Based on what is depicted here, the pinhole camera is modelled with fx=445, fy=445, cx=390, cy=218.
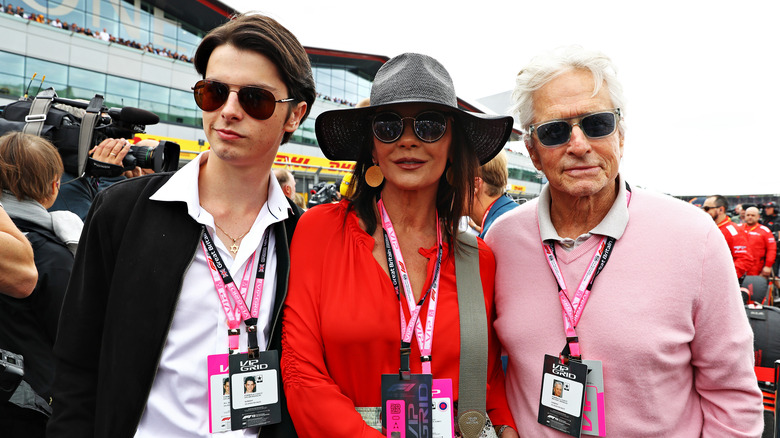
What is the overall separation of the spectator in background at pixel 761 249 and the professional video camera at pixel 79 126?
9.94m

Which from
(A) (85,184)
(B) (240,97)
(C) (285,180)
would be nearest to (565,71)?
(B) (240,97)

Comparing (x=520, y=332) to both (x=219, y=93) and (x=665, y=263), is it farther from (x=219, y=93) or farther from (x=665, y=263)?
(x=219, y=93)

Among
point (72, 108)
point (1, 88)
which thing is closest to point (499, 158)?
point (72, 108)

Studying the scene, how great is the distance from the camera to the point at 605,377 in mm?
1755

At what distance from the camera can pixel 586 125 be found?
74.8 inches

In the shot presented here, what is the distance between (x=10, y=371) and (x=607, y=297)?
8.62 feet

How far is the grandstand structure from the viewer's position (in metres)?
21.0

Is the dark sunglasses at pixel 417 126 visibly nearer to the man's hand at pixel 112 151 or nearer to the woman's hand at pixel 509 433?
the woman's hand at pixel 509 433

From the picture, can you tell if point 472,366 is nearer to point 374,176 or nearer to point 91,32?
point 374,176

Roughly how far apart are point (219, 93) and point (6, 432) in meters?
1.99

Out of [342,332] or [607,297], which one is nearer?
[342,332]

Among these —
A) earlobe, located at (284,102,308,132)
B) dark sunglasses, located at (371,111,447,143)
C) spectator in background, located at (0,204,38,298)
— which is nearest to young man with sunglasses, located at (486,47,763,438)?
dark sunglasses, located at (371,111,447,143)

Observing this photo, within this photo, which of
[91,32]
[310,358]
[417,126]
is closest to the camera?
[310,358]

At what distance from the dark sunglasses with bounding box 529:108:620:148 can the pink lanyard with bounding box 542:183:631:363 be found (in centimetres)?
45
